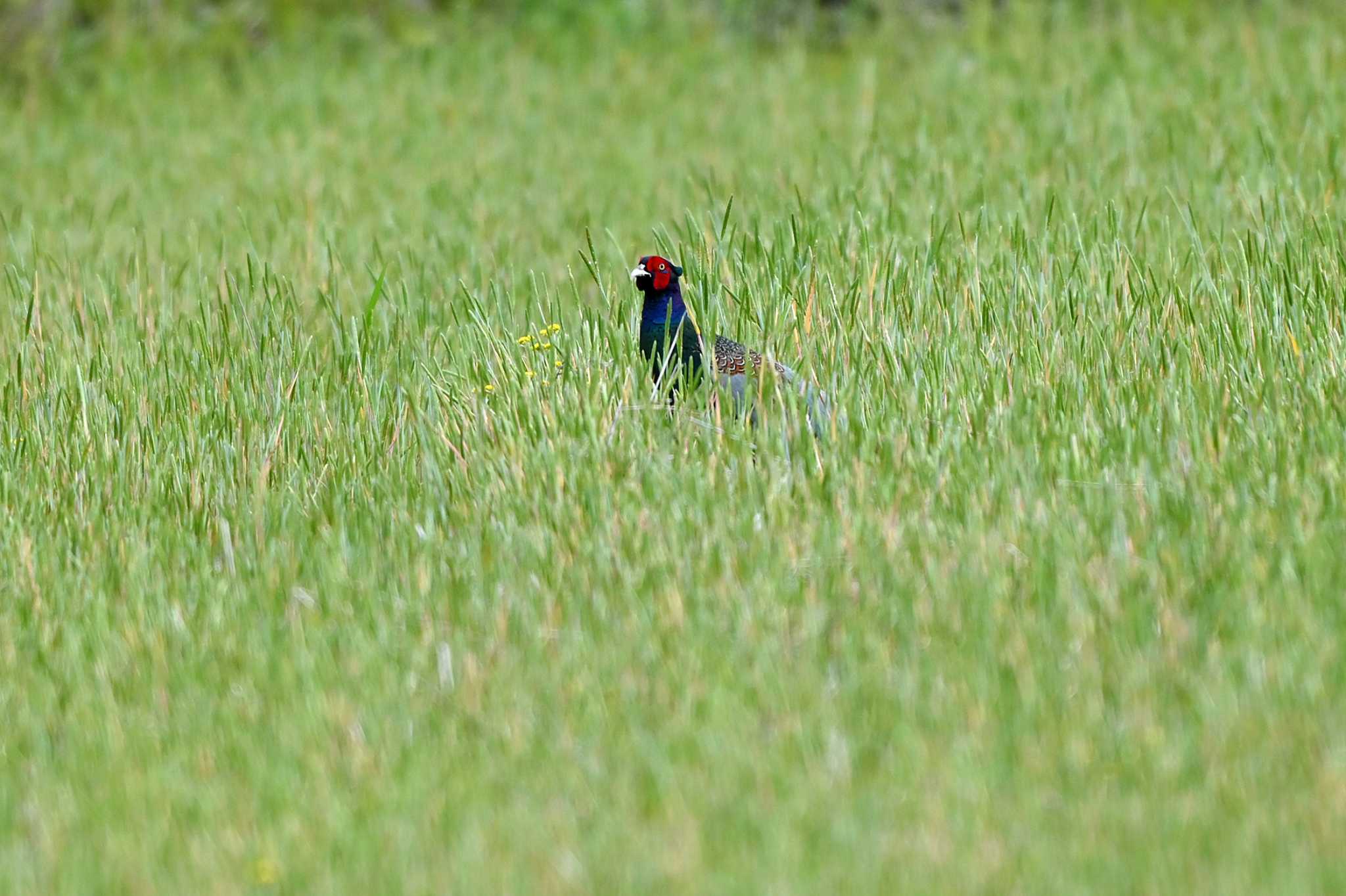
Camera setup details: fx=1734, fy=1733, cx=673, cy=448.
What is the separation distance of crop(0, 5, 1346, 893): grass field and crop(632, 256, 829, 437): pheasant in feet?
0.41

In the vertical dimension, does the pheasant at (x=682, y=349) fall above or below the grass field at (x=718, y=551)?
above

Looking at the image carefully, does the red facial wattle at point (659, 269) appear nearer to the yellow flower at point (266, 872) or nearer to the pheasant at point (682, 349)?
the pheasant at point (682, 349)

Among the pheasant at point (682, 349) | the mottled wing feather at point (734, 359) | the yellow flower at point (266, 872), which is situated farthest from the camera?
the mottled wing feather at point (734, 359)

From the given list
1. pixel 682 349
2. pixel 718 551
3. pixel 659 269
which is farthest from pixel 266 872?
pixel 659 269

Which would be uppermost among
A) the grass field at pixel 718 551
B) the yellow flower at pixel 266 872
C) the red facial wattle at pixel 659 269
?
the red facial wattle at pixel 659 269

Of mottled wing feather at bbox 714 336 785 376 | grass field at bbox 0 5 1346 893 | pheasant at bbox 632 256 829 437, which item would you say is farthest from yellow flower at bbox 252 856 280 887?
mottled wing feather at bbox 714 336 785 376

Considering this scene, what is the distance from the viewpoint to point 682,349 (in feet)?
17.2

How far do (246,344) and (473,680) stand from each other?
2584mm

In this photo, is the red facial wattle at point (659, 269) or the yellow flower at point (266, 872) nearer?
the yellow flower at point (266, 872)

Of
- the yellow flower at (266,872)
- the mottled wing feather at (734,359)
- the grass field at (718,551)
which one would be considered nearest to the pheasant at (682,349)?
the mottled wing feather at (734,359)

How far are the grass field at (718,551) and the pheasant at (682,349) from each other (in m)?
0.13

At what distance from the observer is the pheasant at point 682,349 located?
5.08m

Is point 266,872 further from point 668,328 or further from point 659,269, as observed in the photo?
point 659,269

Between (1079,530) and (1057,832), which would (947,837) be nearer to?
(1057,832)
